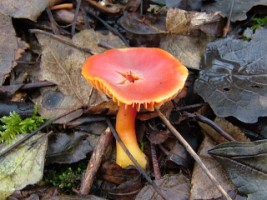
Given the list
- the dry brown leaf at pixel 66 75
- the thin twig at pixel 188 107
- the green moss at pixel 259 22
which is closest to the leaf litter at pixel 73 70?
the dry brown leaf at pixel 66 75

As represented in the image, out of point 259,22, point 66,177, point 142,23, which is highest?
point 259,22

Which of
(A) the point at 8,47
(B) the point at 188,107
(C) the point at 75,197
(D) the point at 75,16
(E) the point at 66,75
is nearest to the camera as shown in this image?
(C) the point at 75,197

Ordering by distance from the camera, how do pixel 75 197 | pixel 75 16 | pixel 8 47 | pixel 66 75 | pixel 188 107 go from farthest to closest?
pixel 75 16 → pixel 8 47 → pixel 66 75 → pixel 188 107 → pixel 75 197

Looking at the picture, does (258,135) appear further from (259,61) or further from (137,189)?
(137,189)

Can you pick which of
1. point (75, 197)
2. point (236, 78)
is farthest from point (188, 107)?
point (75, 197)

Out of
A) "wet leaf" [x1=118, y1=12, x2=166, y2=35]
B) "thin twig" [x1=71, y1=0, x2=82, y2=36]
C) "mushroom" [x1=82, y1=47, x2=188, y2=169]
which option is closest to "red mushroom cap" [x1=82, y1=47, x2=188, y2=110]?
"mushroom" [x1=82, y1=47, x2=188, y2=169]

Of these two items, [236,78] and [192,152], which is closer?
[192,152]

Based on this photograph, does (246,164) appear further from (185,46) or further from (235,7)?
(235,7)

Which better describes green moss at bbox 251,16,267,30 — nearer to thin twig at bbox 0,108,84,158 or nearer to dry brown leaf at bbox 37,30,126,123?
dry brown leaf at bbox 37,30,126,123
